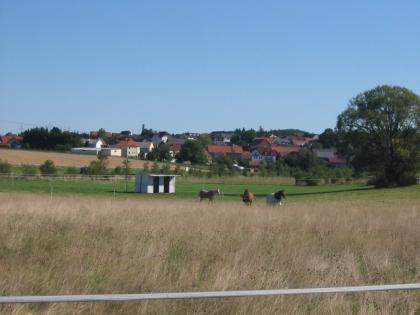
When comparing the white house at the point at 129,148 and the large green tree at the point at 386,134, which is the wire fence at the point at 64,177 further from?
the white house at the point at 129,148

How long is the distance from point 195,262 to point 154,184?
56.6 meters

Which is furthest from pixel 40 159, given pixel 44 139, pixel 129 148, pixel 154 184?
pixel 129 148

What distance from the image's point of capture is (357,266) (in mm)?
9414

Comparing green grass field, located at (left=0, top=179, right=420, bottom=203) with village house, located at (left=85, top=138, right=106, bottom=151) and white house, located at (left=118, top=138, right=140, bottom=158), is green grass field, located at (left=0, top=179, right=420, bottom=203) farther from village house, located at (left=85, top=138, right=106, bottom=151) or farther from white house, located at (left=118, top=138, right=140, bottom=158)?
village house, located at (left=85, top=138, right=106, bottom=151)

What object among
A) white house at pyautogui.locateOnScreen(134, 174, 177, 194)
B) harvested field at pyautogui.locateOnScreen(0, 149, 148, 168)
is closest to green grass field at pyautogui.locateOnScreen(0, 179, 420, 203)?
white house at pyautogui.locateOnScreen(134, 174, 177, 194)

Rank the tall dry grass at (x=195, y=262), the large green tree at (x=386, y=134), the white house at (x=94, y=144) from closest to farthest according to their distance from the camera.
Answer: the tall dry grass at (x=195, y=262) → the large green tree at (x=386, y=134) → the white house at (x=94, y=144)

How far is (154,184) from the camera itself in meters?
65.1

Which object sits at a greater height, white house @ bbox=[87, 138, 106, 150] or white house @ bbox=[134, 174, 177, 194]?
white house @ bbox=[87, 138, 106, 150]

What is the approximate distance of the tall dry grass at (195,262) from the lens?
7020 mm

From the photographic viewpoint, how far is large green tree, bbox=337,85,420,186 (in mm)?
71750

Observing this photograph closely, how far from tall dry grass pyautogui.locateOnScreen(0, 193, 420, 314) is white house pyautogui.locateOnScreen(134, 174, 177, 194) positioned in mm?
51252

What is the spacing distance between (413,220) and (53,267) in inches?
412

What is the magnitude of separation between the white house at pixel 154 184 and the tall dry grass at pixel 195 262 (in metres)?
51.3

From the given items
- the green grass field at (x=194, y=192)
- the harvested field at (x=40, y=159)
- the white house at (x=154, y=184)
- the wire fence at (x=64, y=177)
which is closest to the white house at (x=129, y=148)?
the harvested field at (x=40, y=159)
